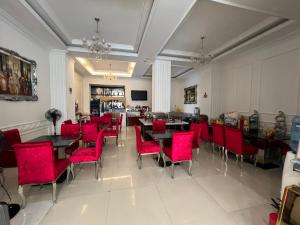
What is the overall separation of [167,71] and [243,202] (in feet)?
16.0

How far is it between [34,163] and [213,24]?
460cm

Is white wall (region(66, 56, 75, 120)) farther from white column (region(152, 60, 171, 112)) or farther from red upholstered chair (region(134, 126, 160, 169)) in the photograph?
red upholstered chair (region(134, 126, 160, 169))

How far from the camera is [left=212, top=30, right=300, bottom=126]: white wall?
137 inches

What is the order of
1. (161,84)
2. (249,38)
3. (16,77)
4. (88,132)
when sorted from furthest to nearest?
1. (161,84)
2. (249,38)
3. (88,132)
4. (16,77)

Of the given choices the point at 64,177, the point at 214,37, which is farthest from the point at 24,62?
the point at 214,37

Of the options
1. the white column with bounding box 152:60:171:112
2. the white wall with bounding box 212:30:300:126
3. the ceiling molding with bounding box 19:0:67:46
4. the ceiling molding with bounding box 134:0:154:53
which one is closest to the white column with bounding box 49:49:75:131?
the ceiling molding with bounding box 19:0:67:46

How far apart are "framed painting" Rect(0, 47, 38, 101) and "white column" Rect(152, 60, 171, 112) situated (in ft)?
12.9

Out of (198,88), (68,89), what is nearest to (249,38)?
(198,88)

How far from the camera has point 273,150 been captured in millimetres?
3623

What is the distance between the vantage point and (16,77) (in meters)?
3.15

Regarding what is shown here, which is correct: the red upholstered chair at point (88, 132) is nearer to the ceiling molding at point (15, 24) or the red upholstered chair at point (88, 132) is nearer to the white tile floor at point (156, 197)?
the white tile floor at point (156, 197)

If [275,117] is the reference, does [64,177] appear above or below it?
below

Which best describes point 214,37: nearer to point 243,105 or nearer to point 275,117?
point 243,105

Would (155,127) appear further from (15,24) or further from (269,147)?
(15,24)
